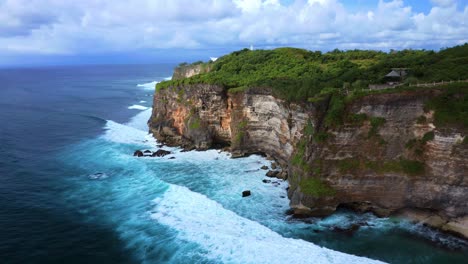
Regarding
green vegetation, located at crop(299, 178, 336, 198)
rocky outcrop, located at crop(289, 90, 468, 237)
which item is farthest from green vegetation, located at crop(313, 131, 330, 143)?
green vegetation, located at crop(299, 178, 336, 198)

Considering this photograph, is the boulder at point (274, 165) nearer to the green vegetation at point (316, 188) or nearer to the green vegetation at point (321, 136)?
the green vegetation at point (316, 188)

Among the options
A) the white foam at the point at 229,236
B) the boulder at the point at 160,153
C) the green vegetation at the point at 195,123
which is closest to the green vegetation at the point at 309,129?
the white foam at the point at 229,236

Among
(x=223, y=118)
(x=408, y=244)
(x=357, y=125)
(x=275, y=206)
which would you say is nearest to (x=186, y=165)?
(x=223, y=118)

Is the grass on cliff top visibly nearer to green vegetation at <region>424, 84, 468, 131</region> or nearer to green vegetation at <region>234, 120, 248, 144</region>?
green vegetation at <region>424, 84, 468, 131</region>

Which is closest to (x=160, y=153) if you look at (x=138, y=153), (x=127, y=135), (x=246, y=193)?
(x=138, y=153)

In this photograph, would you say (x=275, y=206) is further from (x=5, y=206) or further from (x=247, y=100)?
(x=5, y=206)

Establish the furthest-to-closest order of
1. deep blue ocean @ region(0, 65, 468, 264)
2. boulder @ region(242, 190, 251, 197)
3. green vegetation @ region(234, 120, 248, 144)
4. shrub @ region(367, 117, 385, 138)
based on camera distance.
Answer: green vegetation @ region(234, 120, 248, 144)
boulder @ region(242, 190, 251, 197)
shrub @ region(367, 117, 385, 138)
deep blue ocean @ region(0, 65, 468, 264)
